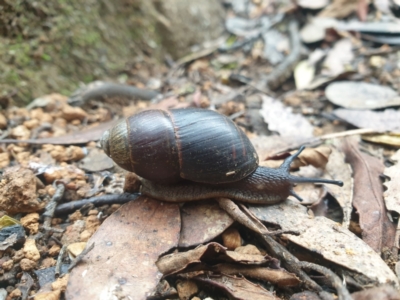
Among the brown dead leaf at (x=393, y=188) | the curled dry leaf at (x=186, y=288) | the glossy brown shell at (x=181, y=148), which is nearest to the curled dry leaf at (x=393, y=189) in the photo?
the brown dead leaf at (x=393, y=188)

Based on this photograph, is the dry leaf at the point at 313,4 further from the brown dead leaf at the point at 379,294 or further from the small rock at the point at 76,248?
the small rock at the point at 76,248

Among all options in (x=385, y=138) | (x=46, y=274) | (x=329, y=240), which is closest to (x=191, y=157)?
(x=329, y=240)

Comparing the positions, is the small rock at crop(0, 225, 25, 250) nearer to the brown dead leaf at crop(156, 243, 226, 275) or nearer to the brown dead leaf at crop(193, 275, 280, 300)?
the brown dead leaf at crop(156, 243, 226, 275)

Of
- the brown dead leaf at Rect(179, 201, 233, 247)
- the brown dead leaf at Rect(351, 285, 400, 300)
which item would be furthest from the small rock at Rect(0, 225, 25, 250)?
the brown dead leaf at Rect(351, 285, 400, 300)

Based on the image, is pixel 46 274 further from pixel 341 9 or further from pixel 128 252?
pixel 341 9

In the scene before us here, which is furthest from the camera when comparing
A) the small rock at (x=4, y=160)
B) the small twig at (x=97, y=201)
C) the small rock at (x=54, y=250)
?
the small rock at (x=4, y=160)

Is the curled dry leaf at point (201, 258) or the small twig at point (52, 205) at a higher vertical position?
the small twig at point (52, 205)

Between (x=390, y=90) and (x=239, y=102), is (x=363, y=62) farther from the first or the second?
(x=239, y=102)
